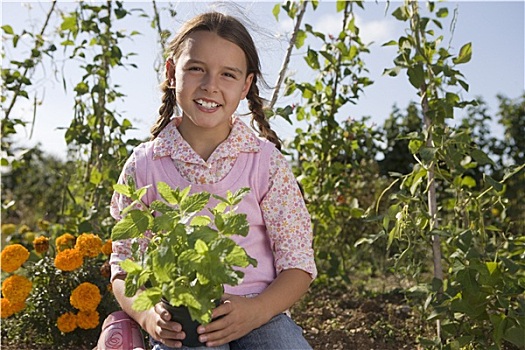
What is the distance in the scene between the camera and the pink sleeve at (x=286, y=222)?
182cm

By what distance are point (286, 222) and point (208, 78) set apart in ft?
1.33

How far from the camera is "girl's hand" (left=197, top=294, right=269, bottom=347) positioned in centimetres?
154

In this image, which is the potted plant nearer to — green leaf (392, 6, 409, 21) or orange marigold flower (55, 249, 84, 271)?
Answer: orange marigold flower (55, 249, 84, 271)

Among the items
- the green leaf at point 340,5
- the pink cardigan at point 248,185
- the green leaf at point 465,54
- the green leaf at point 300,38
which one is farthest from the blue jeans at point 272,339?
the green leaf at point 340,5

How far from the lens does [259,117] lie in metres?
2.08

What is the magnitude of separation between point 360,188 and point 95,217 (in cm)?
A: 150

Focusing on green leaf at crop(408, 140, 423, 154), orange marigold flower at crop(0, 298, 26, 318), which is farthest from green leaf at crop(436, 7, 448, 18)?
orange marigold flower at crop(0, 298, 26, 318)

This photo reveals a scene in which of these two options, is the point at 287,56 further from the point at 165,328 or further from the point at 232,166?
the point at 165,328

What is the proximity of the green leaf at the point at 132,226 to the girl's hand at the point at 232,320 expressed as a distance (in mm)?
235

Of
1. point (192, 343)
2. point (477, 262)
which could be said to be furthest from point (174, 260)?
point (477, 262)

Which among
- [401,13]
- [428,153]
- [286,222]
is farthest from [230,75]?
[401,13]

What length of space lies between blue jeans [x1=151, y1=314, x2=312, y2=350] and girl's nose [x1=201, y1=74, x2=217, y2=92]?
58cm

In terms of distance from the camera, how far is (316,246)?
321 centimetres

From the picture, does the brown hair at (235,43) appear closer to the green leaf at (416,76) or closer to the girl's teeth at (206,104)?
the girl's teeth at (206,104)
